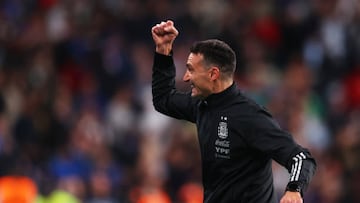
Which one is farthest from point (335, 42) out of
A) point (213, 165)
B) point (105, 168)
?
point (213, 165)

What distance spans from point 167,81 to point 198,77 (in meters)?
0.64

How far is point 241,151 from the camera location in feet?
26.7

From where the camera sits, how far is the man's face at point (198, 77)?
8.30 metres

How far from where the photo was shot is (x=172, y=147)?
45.1 feet

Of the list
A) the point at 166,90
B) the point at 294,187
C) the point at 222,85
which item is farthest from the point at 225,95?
the point at 294,187

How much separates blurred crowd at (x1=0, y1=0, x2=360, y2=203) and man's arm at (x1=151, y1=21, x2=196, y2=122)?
2555mm

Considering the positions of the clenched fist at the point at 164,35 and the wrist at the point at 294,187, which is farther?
the clenched fist at the point at 164,35

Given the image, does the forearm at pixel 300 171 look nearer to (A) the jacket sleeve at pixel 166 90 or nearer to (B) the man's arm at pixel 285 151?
(B) the man's arm at pixel 285 151

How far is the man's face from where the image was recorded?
8.30m

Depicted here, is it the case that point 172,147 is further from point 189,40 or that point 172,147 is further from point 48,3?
point 48,3

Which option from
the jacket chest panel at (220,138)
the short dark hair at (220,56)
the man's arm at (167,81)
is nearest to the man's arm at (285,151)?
the jacket chest panel at (220,138)

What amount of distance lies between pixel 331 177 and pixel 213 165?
5604mm

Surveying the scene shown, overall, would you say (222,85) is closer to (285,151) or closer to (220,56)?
(220,56)

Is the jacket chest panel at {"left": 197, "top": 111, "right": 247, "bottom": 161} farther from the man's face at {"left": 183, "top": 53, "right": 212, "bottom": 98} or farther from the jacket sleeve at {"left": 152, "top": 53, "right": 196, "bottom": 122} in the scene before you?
the jacket sleeve at {"left": 152, "top": 53, "right": 196, "bottom": 122}
